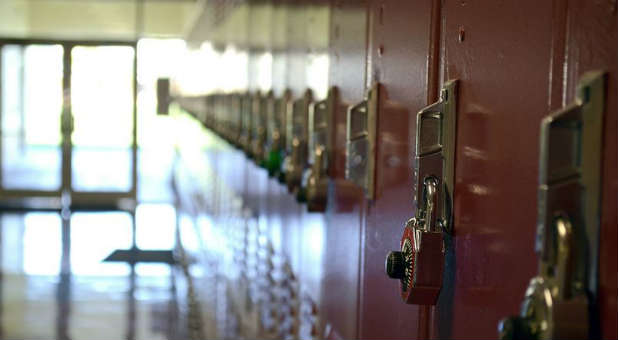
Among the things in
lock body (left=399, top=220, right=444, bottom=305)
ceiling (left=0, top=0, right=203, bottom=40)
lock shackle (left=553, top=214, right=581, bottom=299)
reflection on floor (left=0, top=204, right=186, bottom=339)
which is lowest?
reflection on floor (left=0, top=204, right=186, bottom=339)

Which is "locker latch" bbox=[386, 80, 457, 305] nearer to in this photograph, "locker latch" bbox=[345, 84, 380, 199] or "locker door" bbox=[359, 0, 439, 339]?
"locker door" bbox=[359, 0, 439, 339]

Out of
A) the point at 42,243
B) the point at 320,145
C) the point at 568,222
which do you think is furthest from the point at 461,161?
the point at 42,243

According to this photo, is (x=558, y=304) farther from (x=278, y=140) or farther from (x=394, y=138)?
(x=278, y=140)

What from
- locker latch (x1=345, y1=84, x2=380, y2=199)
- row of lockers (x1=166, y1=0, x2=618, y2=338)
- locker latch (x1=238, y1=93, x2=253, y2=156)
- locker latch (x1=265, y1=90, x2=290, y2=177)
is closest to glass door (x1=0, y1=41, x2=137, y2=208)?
locker latch (x1=238, y1=93, x2=253, y2=156)

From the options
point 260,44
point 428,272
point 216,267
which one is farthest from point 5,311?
point 428,272

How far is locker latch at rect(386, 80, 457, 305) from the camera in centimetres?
89

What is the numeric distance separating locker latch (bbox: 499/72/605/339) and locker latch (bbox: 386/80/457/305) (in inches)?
10.3

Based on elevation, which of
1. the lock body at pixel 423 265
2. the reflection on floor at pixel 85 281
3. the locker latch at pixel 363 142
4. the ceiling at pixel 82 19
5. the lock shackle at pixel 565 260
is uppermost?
the ceiling at pixel 82 19

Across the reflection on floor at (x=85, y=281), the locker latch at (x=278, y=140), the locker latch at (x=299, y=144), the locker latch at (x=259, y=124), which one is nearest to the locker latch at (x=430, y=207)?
the locker latch at (x=299, y=144)

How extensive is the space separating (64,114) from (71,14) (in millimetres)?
1313

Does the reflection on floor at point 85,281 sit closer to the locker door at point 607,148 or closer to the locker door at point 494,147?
the locker door at point 494,147

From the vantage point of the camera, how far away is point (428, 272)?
0.91m

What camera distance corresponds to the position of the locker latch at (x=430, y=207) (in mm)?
889

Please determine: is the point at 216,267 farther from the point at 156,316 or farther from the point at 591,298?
Answer: the point at 591,298
